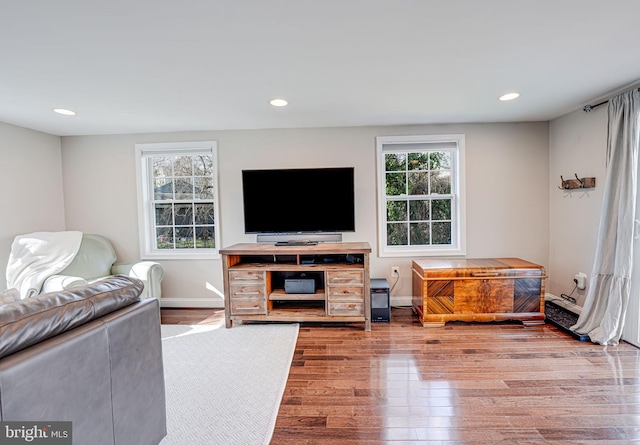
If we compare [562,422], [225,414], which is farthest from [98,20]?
[562,422]

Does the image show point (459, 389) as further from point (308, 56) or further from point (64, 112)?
point (64, 112)

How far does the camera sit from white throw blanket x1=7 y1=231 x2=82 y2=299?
2.67m

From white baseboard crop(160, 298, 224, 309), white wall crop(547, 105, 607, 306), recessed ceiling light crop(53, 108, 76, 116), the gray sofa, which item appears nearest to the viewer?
the gray sofa

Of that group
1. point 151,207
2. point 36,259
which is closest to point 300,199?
point 151,207

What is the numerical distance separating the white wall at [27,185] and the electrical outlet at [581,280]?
584 centimetres

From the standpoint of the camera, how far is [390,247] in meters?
3.45

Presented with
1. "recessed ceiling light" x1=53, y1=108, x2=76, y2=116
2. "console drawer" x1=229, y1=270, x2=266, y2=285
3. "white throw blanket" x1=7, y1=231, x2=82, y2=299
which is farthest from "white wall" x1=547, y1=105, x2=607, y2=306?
"white throw blanket" x1=7, y1=231, x2=82, y2=299

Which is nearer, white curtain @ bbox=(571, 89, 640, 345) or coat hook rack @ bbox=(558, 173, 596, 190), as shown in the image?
white curtain @ bbox=(571, 89, 640, 345)

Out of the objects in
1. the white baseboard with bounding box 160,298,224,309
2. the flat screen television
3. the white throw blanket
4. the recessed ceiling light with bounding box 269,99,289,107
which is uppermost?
the recessed ceiling light with bounding box 269,99,289,107

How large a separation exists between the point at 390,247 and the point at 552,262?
72.3 inches

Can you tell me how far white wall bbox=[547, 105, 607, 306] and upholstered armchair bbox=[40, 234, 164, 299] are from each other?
4398 mm

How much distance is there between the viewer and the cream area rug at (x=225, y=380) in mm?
1589

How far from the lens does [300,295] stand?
2900mm

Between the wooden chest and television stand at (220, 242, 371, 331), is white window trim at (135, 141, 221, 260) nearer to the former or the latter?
television stand at (220, 242, 371, 331)
